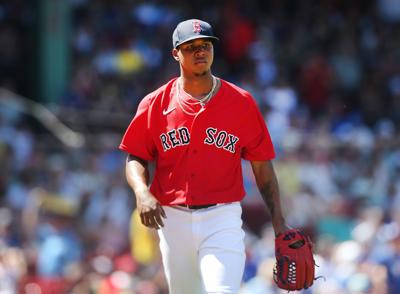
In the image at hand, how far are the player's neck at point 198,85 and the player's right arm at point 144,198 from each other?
498 mm

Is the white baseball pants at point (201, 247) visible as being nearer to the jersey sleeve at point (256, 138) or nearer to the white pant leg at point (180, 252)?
the white pant leg at point (180, 252)

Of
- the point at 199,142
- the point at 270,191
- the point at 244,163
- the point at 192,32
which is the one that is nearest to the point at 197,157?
the point at 199,142

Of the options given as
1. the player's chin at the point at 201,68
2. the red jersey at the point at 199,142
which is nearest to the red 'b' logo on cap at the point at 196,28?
the player's chin at the point at 201,68

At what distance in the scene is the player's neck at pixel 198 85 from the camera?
595 centimetres

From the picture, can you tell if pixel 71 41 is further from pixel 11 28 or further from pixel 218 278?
pixel 218 278

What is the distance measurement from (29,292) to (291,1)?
7964 mm

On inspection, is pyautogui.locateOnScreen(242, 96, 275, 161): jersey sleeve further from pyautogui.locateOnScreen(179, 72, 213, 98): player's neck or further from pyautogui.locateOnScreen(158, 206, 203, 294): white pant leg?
pyautogui.locateOnScreen(158, 206, 203, 294): white pant leg

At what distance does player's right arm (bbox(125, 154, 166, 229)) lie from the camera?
554cm

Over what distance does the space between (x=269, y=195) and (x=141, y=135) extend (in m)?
0.80

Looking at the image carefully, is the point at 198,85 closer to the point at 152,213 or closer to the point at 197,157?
the point at 197,157

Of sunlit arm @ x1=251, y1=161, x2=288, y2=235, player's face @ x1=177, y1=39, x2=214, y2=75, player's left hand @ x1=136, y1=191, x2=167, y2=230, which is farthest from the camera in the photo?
sunlit arm @ x1=251, y1=161, x2=288, y2=235

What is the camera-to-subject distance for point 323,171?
11.8 metres

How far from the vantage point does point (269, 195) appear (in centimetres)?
601

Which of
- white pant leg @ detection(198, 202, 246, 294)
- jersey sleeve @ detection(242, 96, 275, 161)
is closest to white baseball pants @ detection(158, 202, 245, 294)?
white pant leg @ detection(198, 202, 246, 294)
